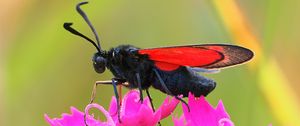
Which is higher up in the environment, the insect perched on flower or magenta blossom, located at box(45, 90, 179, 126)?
the insect perched on flower

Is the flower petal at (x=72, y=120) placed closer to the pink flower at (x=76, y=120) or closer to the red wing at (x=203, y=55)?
the pink flower at (x=76, y=120)

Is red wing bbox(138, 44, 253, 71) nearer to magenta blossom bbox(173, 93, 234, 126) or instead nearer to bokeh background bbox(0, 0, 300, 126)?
magenta blossom bbox(173, 93, 234, 126)

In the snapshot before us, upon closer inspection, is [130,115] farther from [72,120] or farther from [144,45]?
[144,45]

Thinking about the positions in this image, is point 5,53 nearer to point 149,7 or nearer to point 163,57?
point 149,7

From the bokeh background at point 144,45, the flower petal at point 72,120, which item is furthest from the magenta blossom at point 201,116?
the bokeh background at point 144,45

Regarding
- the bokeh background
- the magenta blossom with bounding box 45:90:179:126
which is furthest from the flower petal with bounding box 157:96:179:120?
the bokeh background

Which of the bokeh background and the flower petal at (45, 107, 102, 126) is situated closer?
the flower petal at (45, 107, 102, 126)

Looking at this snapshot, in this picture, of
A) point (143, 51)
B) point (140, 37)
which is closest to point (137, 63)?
point (143, 51)

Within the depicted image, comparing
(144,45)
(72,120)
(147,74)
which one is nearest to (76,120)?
(72,120)
